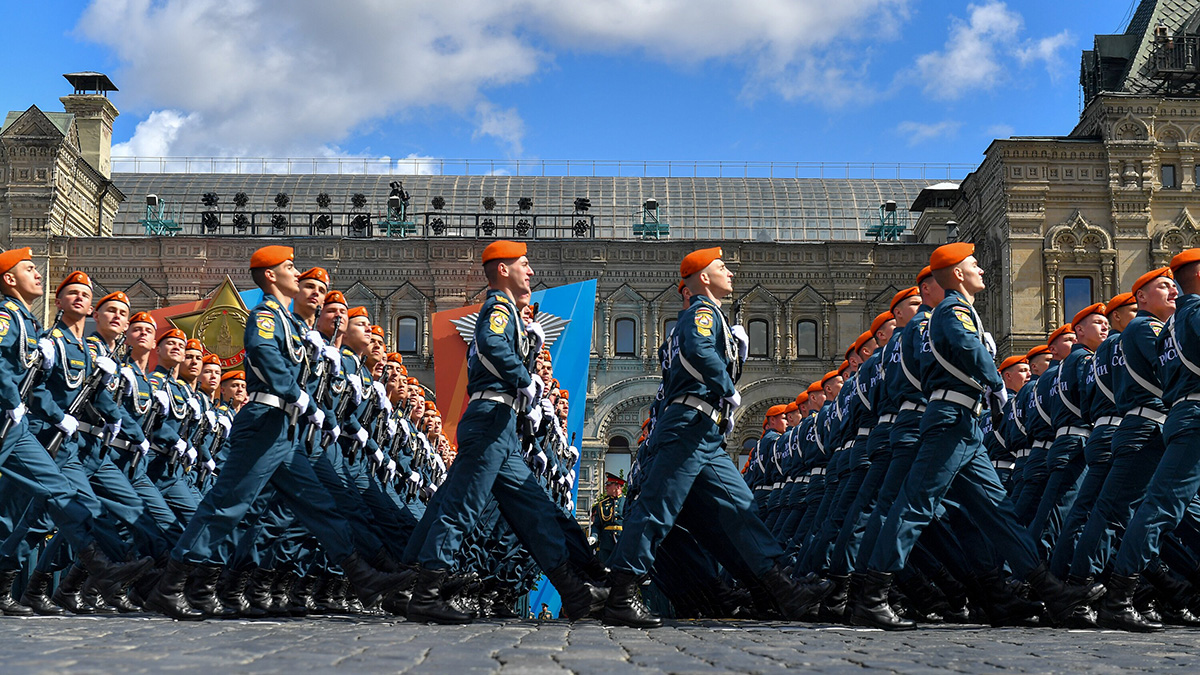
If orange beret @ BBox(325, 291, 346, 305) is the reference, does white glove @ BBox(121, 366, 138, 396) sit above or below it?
below

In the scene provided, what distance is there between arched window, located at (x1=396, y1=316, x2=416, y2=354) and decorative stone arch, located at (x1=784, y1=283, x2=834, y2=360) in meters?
9.68

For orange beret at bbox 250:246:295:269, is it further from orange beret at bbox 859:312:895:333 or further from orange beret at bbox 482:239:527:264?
orange beret at bbox 859:312:895:333

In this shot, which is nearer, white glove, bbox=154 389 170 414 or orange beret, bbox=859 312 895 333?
white glove, bbox=154 389 170 414

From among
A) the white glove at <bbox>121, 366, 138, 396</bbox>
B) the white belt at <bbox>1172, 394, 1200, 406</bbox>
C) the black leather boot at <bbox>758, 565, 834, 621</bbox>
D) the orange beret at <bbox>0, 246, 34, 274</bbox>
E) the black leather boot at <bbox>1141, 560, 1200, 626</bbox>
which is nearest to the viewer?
the white belt at <bbox>1172, 394, 1200, 406</bbox>

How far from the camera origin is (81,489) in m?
9.19

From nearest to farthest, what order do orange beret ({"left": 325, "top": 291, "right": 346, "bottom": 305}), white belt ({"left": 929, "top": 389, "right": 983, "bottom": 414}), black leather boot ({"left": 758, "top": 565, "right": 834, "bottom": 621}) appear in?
black leather boot ({"left": 758, "top": 565, "right": 834, "bottom": 621}), white belt ({"left": 929, "top": 389, "right": 983, "bottom": 414}), orange beret ({"left": 325, "top": 291, "right": 346, "bottom": 305})

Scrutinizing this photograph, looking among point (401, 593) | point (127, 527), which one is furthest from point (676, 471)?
point (127, 527)

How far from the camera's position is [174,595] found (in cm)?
817

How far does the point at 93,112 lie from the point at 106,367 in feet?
115

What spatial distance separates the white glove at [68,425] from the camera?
30.8 ft

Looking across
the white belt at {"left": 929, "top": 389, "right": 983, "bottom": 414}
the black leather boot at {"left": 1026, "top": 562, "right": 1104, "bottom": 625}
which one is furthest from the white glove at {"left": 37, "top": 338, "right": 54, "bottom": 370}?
the black leather boot at {"left": 1026, "top": 562, "right": 1104, "bottom": 625}

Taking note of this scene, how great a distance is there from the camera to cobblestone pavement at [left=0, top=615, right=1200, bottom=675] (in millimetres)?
4961

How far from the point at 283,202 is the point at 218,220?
191 centimetres

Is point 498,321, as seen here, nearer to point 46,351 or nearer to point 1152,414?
point 46,351
